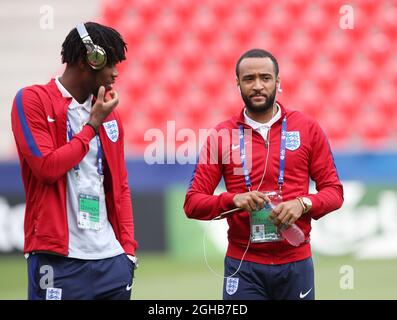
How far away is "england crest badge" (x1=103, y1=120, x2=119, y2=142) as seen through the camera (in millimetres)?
4938

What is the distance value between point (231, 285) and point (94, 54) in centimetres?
147

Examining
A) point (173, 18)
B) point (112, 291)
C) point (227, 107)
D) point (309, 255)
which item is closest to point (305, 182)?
point (309, 255)

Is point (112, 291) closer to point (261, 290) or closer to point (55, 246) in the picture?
point (55, 246)

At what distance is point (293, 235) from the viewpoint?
5113 mm

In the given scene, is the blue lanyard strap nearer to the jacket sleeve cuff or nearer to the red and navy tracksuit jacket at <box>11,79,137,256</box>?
the jacket sleeve cuff

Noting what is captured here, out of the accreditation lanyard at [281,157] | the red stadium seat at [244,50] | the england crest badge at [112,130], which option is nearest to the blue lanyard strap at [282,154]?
the accreditation lanyard at [281,157]

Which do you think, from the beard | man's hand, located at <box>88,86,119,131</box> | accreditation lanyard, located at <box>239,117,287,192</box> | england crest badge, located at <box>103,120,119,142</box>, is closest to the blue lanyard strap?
accreditation lanyard, located at <box>239,117,287,192</box>

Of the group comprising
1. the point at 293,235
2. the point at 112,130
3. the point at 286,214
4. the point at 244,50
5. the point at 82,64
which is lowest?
the point at 293,235

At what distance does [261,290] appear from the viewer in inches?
203

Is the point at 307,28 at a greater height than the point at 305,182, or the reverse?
the point at 307,28

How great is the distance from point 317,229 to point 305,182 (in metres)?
6.27

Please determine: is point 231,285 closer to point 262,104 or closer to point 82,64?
point 262,104

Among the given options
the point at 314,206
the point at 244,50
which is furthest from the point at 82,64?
the point at 244,50

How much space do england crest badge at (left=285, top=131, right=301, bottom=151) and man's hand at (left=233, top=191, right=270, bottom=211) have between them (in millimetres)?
381
